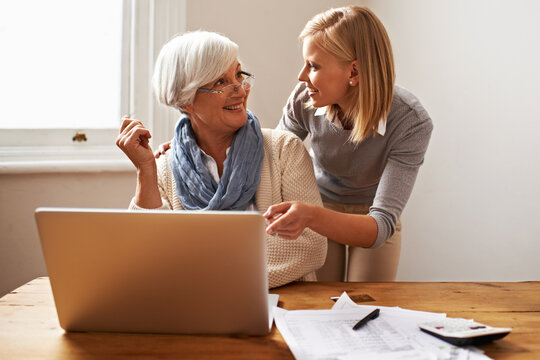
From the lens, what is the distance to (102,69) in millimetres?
2746

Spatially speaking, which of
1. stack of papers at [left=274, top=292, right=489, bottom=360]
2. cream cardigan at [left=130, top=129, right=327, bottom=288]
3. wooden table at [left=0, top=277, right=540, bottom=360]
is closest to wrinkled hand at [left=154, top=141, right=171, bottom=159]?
cream cardigan at [left=130, top=129, right=327, bottom=288]

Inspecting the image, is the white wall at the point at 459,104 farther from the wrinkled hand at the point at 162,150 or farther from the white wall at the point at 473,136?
the wrinkled hand at the point at 162,150

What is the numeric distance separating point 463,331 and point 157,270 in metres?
0.55

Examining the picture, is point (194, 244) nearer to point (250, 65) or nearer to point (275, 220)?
point (275, 220)

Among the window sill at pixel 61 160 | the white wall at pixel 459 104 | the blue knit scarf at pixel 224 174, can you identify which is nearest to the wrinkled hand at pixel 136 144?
the blue knit scarf at pixel 224 174

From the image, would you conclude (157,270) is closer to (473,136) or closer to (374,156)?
(374,156)

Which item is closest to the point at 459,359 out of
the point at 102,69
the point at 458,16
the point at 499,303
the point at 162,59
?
the point at 499,303

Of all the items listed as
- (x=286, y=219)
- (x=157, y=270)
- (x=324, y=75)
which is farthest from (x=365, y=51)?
(x=157, y=270)

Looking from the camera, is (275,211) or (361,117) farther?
(361,117)

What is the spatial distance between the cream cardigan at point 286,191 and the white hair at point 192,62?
0.23m

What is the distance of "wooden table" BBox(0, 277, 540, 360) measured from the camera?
1013 millimetres

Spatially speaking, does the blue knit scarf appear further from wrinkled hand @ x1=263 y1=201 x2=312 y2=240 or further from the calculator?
the calculator

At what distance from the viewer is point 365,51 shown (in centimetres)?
161

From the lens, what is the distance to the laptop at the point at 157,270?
0.96 m
